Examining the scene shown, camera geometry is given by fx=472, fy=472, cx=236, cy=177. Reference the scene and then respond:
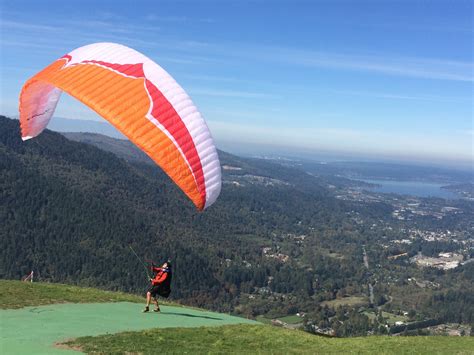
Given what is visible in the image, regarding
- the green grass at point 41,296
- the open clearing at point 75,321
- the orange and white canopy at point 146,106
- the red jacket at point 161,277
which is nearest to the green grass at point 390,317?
the green grass at point 41,296

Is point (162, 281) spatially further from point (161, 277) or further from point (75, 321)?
point (75, 321)

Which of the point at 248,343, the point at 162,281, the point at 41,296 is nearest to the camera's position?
the point at 248,343

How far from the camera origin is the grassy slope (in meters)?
12.9

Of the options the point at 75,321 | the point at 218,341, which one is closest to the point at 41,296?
the point at 75,321

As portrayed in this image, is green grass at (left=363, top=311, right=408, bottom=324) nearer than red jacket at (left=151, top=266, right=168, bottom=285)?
No

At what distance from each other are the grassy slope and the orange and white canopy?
4.22 metres

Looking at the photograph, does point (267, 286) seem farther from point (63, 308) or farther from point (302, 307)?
point (63, 308)

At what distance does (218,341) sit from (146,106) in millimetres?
7302

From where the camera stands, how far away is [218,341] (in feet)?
46.8

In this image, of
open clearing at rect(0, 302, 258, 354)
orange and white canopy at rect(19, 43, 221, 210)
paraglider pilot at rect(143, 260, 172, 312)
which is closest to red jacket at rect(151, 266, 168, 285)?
paraglider pilot at rect(143, 260, 172, 312)

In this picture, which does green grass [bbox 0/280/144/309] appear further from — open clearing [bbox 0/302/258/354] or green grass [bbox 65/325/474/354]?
green grass [bbox 65/325/474/354]

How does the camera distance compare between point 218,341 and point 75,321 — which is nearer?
point 218,341

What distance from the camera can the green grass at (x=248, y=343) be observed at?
1265 centimetres

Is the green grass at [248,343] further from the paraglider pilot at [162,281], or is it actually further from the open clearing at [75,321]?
the paraglider pilot at [162,281]
